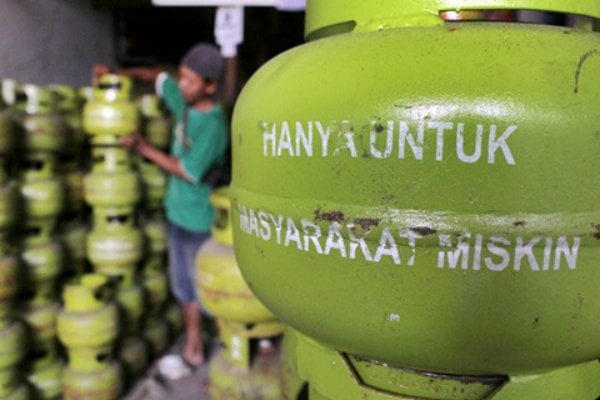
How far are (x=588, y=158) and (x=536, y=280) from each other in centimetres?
12

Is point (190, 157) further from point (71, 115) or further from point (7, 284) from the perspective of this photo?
point (7, 284)

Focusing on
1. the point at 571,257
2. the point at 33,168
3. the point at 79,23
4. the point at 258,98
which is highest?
the point at 79,23

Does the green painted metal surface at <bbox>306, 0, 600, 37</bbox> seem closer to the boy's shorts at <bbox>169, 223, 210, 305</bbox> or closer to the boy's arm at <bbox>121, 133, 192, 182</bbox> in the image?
the boy's arm at <bbox>121, 133, 192, 182</bbox>

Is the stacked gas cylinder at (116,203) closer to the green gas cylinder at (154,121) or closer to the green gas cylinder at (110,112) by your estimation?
the green gas cylinder at (110,112)

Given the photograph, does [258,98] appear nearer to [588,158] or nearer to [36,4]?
[588,158]

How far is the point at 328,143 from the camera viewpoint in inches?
20.1

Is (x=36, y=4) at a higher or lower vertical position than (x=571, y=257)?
higher

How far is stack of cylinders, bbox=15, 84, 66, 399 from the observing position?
1482 mm

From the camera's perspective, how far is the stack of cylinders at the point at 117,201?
1.63 m

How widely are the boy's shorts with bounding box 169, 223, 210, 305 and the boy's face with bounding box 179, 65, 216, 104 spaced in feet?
1.43

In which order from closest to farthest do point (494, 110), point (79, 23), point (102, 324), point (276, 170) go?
point (494, 110)
point (276, 170)
point (102, 324)
point (79, 23)

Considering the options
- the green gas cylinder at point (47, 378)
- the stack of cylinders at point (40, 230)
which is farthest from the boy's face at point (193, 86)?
the green gas cylinder at point (47, 378)

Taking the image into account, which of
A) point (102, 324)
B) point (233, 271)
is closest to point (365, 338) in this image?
point (233, 271)

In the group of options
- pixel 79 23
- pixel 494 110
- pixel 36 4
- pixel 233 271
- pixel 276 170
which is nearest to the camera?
pixel 494 110
